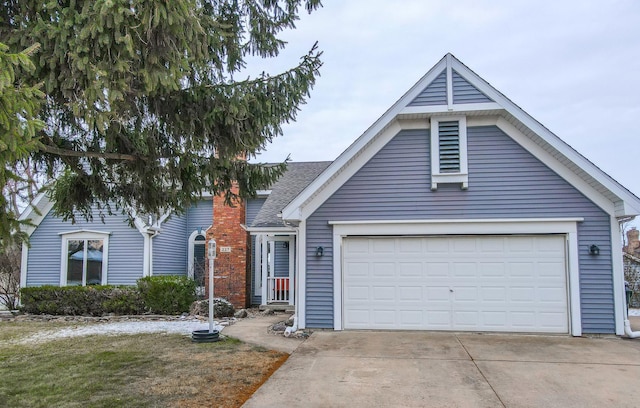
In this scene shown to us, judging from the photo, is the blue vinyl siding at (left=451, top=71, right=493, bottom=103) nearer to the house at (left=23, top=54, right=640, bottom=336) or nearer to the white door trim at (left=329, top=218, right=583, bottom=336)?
the house at (left=23, top=54, right=640, bottom=336)

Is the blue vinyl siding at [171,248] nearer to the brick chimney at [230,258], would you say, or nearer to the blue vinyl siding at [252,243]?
the brick chimney at [230,258]

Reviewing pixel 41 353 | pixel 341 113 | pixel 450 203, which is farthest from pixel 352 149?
pixel 341 113

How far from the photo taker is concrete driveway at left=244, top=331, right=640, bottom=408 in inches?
207

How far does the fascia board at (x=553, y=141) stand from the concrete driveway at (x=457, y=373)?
106 inches

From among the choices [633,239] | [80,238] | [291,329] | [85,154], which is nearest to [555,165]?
[291,329]

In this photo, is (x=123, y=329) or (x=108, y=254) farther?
(x=108, y=254)

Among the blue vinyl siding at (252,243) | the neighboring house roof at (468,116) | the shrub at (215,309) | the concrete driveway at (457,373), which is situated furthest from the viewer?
the blue vinyl siding at (252,243)

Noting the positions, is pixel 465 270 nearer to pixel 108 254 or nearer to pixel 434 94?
pixel 434 94

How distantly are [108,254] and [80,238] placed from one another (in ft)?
3.89

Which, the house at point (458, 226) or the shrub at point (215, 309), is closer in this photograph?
the house at point (458, 226)

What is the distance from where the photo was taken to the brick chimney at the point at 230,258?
14945mm

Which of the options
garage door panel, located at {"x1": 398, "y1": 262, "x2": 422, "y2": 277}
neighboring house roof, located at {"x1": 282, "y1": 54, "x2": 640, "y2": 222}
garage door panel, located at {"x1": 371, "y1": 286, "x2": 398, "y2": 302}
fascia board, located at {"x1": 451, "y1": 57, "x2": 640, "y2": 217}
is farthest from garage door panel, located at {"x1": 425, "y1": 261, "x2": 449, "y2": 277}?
fascia board, located at {"x1": 451, "y1": 57, "x2": 640, "y2": 217}

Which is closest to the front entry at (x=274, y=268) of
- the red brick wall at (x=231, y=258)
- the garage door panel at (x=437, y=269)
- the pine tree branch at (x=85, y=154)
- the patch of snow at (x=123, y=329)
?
the red brick wall at (x=231, y=258)

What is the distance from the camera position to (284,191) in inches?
590
